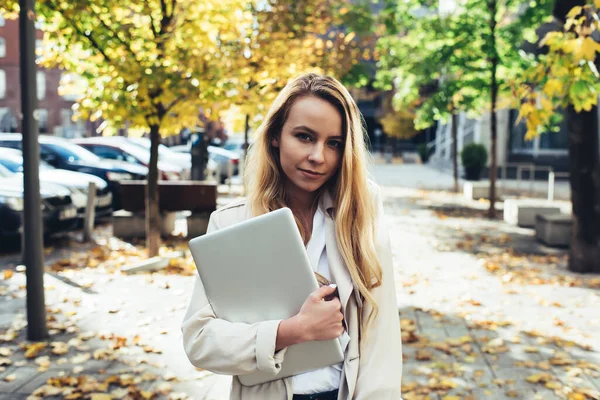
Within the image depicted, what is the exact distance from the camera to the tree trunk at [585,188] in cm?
852

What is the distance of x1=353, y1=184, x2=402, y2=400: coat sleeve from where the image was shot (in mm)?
1807

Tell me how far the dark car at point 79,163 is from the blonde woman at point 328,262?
11.9 meters

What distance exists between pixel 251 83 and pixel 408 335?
599 cm

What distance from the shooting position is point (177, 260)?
8.66 meters

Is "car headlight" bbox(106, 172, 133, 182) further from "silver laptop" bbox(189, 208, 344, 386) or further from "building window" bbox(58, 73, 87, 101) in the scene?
"silver laptop" bbox(189, 208, 344, 386)

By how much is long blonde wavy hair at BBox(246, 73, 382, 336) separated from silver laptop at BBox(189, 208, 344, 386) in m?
0.19

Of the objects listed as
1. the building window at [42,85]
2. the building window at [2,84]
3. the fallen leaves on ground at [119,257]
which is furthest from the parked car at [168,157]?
the building window at [2,84]

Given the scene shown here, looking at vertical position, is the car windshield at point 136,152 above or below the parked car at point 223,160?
above

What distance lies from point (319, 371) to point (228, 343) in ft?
0.99

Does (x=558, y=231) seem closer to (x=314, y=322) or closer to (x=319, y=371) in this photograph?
(x=319, y=371)

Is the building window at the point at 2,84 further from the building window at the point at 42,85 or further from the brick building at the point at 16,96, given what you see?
the building window at the point at 42,85

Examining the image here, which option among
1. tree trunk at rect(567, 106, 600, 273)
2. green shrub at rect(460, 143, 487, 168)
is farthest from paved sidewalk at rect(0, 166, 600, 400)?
green shrub at rect(460, 143, 487, 168)

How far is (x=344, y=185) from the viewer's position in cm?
191

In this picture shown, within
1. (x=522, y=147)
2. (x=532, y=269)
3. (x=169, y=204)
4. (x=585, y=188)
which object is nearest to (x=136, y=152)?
(x=169, y=204)
